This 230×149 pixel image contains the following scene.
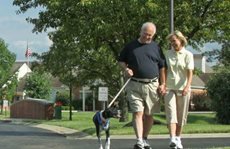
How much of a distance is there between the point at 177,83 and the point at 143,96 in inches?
27.0

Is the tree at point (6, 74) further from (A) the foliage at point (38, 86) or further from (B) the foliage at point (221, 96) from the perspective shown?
(B) the foliage at point (221, 96)

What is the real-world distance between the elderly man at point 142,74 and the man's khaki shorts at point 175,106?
22 cm

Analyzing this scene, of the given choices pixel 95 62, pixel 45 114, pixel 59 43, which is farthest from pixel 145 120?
pixel 45 114

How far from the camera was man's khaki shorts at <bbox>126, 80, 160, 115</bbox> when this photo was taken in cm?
952

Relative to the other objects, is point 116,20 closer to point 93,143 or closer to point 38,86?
point 93,143

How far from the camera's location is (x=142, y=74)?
952 cm

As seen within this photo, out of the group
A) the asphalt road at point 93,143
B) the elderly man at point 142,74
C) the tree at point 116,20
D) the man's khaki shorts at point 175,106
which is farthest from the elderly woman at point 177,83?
the tree at point 116,20

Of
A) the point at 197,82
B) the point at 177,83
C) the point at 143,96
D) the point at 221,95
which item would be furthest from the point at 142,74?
the point at 197,82

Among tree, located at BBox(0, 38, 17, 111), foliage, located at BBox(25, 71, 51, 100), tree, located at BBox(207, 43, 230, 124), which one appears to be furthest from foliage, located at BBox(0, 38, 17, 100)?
tree, located at BBox(207, 43, 230, 124)

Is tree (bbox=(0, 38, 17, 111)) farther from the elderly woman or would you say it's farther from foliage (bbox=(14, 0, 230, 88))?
the elderly woman

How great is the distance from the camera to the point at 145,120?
9.80 m

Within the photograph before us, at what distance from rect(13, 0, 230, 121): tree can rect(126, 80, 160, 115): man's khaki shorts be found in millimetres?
12804

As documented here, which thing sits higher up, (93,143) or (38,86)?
(38,86)

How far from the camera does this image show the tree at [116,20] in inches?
897
